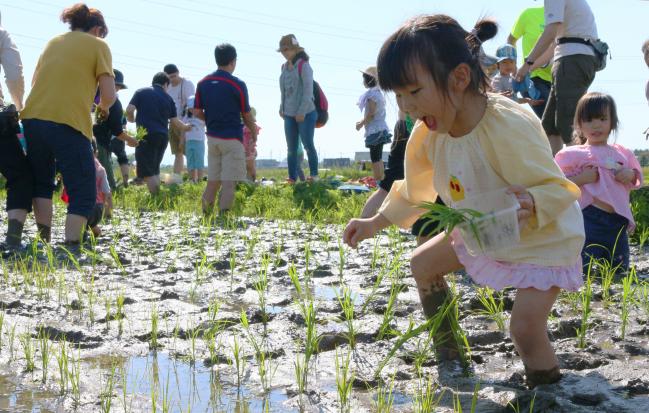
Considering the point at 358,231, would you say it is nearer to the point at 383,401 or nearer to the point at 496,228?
the point at 496,228

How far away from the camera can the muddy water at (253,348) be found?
2195 millimetres

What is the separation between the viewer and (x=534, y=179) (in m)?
2.19

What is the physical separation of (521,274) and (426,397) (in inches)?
20.0

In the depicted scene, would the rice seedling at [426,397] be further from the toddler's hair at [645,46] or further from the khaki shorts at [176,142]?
the khaki shorts at [176,142]

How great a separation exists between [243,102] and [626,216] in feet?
13.3

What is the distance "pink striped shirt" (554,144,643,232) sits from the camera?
165 inches

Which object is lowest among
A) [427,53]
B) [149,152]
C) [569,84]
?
[427,53]

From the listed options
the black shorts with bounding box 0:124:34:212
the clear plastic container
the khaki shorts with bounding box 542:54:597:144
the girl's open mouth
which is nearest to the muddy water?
the clear plastic container

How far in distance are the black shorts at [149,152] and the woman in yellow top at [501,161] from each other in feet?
24.1

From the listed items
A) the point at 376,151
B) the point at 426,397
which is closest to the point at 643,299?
the point at 426,397

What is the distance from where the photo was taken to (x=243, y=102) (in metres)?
7.35

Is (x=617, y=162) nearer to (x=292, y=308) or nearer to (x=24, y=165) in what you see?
(x=292, y=308)

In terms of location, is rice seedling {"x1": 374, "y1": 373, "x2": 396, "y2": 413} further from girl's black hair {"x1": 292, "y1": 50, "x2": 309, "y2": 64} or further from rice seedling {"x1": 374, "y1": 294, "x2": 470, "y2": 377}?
girl's black hair {"x1": 292, "y1": 50, "x2": 309, "y2": 64}

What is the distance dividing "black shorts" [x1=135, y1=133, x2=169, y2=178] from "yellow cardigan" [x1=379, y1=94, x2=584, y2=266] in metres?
7.44
